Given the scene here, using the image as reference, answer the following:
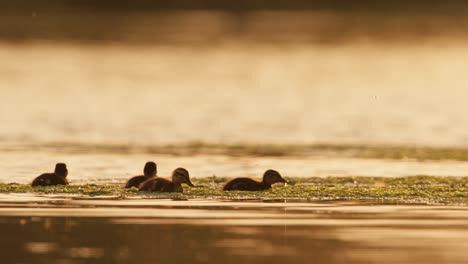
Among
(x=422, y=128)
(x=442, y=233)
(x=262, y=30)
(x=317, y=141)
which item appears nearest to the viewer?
(x=442, y=233)

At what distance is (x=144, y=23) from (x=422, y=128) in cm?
6589

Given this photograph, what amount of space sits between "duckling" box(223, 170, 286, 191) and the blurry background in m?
8.54

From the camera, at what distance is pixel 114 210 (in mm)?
17500

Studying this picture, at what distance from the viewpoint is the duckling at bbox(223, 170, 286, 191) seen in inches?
768

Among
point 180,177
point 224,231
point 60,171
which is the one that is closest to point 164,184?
point 180,177

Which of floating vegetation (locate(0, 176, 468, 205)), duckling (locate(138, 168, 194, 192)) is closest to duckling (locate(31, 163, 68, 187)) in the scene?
floating vegetation (locate(0, 176, 468, 205))

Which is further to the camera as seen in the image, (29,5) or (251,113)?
(29,5)

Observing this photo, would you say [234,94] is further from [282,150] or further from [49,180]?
[49,180]

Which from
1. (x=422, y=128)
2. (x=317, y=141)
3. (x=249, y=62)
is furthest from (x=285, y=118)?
(x=249, y=62)

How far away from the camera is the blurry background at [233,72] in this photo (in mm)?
32062

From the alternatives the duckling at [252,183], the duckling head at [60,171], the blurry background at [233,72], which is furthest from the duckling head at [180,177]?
the blurry background at [233,72]

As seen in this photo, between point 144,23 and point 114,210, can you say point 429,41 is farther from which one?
point 114,210

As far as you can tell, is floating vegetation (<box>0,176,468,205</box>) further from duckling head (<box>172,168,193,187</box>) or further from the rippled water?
the rippled water

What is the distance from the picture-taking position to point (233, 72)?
5609 cm
